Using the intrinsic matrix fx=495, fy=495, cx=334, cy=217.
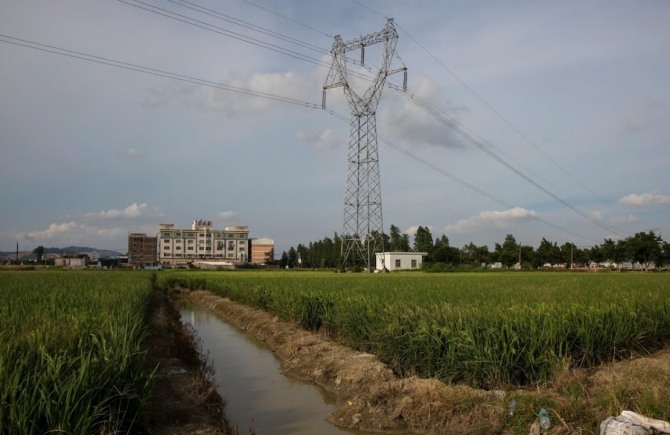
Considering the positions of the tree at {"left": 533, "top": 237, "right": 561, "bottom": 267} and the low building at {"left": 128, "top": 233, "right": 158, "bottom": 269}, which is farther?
the low building at {"left": 128, "top": 233, "right": 158, "bottom": 269}

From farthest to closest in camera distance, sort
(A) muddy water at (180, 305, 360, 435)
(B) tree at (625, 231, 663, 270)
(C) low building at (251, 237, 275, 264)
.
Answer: (C) low building at (251, 237, 275, 264), (B) tree at (625, 231, 663, 270), (A) muddy water at (180, 305, 360, 435)

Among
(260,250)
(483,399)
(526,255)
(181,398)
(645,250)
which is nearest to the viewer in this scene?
(483,399)

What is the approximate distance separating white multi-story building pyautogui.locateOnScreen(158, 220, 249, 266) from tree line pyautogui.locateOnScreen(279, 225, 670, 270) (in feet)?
118

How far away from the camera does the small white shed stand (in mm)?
70625

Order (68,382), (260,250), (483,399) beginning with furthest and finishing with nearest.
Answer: (260,250) → (483,399) → (68,382)

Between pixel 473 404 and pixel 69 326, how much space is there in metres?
5.93

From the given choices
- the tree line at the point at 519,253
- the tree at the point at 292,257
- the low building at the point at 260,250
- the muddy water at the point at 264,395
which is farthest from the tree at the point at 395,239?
the muddy water at the point at 264,395

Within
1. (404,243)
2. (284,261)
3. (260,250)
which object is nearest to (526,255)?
(404,243)

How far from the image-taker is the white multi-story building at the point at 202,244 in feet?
460

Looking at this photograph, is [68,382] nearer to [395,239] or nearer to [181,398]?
[181,398]

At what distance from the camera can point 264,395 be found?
1005 cm

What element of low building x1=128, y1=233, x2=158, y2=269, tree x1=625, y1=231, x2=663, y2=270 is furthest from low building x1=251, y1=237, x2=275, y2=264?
tree x1=625, y1=231, x2=663, y2=270

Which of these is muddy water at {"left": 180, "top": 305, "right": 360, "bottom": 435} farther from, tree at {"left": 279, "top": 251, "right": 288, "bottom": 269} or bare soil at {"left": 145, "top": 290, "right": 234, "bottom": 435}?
tree at {"left": 279, "top": 251, "right": 288, "bottom": 269}

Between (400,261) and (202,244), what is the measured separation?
85.8m
